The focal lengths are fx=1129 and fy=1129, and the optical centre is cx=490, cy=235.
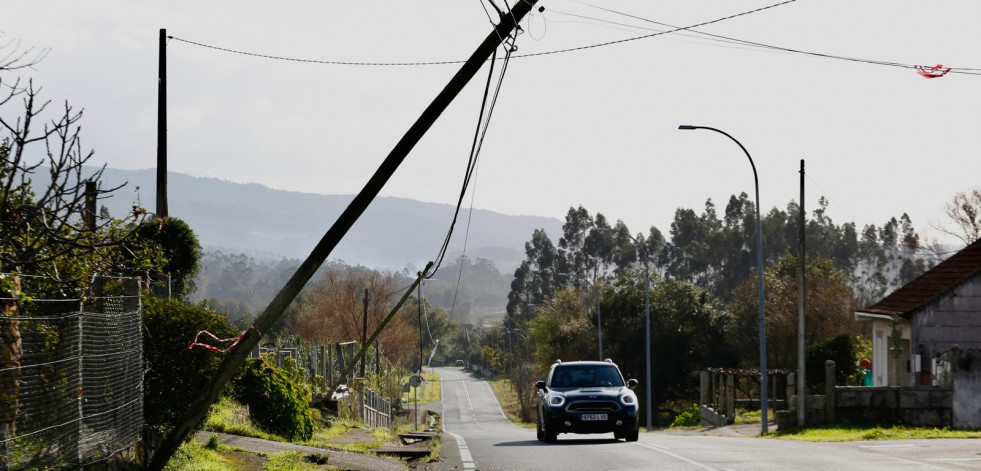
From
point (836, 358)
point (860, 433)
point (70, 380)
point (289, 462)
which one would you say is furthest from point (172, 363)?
point (836, 358)

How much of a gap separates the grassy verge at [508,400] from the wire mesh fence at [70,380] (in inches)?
2316

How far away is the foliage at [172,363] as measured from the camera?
44.3 ft

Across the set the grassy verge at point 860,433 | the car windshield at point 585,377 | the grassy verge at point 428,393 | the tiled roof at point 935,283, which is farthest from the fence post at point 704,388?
the grassy verge at point 428,393

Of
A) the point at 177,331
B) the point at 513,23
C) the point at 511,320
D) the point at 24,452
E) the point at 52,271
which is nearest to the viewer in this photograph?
the point at 24,452

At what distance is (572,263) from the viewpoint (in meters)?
157

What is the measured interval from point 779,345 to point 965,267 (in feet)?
101

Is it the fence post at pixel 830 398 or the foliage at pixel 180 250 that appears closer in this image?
the foliage at pixel 180 250

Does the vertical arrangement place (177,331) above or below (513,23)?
below

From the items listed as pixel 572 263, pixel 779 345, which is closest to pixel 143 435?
pixel 779 345

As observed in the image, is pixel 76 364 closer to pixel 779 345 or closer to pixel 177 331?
pixel 177 331

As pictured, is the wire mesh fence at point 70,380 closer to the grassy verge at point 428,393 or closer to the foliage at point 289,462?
the foliage at point 289,462

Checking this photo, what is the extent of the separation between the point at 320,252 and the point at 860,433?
59.9 ft

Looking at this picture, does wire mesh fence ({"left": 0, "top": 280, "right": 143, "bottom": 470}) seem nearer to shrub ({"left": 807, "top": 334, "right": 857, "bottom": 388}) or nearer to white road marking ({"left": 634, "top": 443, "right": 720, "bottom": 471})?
white road marking ({"left": 634, "top": 443, "right": 720, "bottom": 471})

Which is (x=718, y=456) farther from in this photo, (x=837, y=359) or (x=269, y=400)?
(x=837, y=359)
